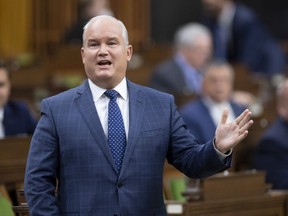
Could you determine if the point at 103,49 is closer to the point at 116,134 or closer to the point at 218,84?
the point at 116,134

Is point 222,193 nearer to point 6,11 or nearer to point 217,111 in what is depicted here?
point 217,111

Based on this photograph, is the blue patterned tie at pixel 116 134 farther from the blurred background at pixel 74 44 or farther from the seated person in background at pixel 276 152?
the blurred background at pixel 74 44

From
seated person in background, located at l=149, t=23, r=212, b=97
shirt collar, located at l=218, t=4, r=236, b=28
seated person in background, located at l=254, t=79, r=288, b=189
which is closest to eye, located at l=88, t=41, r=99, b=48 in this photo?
seated person in background, located at l=254, t=79, r=288, b=189

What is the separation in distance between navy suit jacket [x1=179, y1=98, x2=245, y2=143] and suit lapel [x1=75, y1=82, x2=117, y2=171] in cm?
271

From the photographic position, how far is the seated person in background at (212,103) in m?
6.15

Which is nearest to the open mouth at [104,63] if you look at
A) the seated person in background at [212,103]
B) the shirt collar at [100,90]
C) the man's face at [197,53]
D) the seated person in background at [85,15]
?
the shirt collar at [100,90]

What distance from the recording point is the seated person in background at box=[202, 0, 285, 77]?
923 centimetres

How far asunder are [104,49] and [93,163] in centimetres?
42

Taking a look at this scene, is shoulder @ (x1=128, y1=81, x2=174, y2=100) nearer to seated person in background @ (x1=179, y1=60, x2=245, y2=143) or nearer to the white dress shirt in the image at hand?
the white dress shirt

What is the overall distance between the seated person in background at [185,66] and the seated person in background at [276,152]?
Result: 5.01ft

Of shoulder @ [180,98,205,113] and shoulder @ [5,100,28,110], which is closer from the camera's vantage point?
shoulder @ [5,100,28,110]

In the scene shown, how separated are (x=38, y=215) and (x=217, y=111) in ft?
10.9

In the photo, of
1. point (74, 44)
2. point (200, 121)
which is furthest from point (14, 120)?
point (74, 44)

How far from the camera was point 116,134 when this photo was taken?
3307 millimetres
